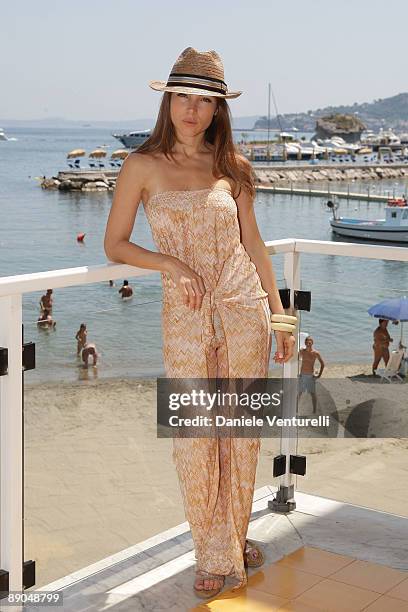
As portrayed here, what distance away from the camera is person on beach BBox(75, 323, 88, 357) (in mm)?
2436

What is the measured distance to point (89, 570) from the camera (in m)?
2.58

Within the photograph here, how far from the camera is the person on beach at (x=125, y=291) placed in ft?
8.50

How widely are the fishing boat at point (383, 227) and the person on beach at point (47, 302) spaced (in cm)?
3720

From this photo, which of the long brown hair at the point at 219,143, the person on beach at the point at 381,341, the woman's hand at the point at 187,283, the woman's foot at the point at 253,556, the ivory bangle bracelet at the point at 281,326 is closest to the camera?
the woman's hand at the point at 187,283

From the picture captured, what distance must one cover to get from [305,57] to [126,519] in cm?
13048

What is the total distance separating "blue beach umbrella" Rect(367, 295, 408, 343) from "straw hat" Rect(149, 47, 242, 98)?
0.80m

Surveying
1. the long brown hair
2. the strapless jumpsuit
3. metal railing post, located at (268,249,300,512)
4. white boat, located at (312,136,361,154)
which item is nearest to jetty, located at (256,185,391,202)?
white boat, located at (312,136,361,154)

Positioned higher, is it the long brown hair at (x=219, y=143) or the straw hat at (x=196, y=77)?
the straw hat at (x=196, y=77)

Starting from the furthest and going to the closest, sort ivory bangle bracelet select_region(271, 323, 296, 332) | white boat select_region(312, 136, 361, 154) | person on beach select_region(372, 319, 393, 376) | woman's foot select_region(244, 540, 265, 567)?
white boat select_region(312, 136, 361, 154) → person on beach select_region(372, 319, 393, 376) → woman's foot select_region(244, 540, 265, 567) → ivory bangle bracelet select_region(271, 323, 296, 332)

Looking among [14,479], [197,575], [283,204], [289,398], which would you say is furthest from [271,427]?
[283,204]

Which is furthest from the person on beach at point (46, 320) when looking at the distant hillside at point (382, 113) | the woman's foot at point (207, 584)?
the distant hillside at point (382, 113)

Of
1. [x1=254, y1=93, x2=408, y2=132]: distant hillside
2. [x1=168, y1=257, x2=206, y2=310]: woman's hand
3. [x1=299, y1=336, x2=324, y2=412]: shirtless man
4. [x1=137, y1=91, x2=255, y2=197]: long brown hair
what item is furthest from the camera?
[x1=254, y1=93, x2=408, y2=132]: distant hillside

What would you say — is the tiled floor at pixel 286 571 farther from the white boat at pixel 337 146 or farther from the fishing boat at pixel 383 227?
the white boat at pixel 337 146

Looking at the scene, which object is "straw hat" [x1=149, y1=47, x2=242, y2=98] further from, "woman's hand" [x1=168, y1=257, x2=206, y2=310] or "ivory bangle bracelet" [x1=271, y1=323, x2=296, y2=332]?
"ivory bangle bracelet" [x1=271, y1=323, x2=296, y2=332]
